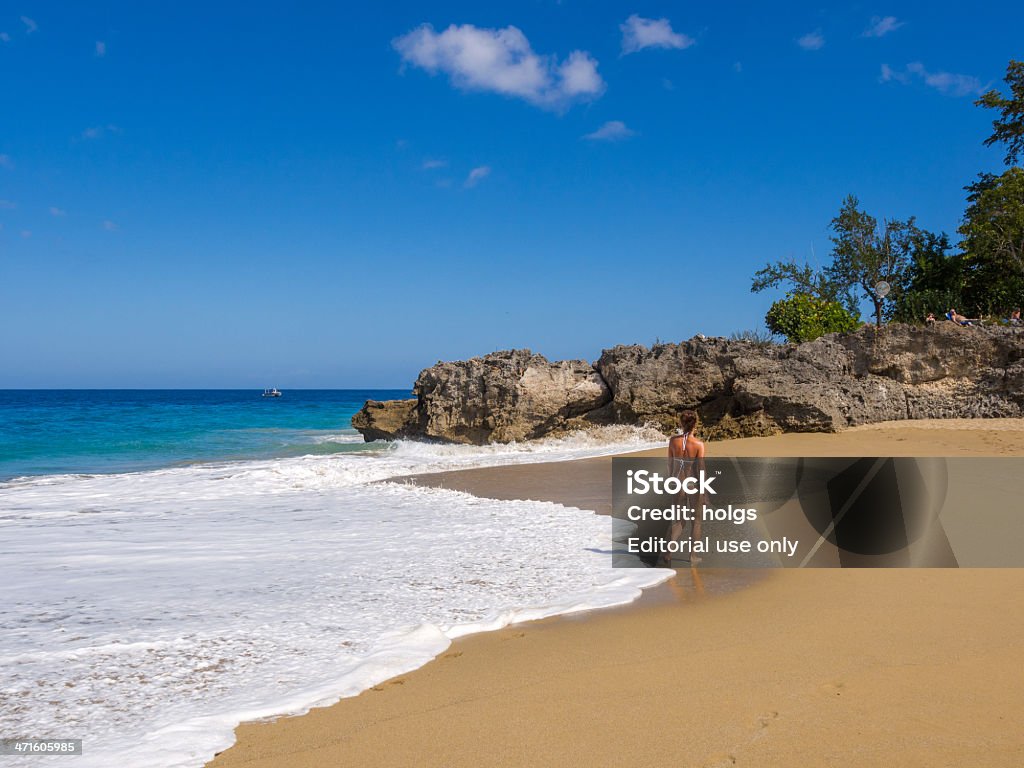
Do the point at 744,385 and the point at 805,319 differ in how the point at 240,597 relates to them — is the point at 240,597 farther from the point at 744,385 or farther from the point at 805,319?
the point at 805,319

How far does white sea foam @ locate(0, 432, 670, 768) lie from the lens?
3.36 m

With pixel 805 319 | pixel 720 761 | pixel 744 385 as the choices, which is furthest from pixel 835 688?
pixel 805 319

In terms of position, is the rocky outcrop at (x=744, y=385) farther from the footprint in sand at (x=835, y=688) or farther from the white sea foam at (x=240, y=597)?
the footprint in sand at (x=835, y=688)

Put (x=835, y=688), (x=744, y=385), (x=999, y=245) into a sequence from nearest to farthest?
(x=835, y=688), (x=744, y=385), (x=999, y=245)

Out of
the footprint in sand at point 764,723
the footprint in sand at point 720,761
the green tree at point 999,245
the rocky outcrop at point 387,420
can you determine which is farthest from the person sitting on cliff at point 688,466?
the green tree at point 999,245

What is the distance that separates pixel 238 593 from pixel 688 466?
3866 millimetres

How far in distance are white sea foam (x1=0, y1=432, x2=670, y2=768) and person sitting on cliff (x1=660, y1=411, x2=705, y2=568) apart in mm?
455

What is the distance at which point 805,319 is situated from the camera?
77.7 feet

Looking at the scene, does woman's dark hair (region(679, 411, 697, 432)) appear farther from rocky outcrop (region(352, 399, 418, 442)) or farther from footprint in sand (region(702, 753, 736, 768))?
rocky outcrop (region(352, 399, 418, 442))

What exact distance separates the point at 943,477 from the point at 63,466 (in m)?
18.9

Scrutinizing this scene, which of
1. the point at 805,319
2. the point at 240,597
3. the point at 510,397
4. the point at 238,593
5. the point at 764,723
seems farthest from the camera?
the point at 805,319

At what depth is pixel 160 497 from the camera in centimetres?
1050

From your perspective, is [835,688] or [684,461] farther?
[684,461]

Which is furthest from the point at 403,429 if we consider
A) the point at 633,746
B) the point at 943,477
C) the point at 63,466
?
the point at 633,746
